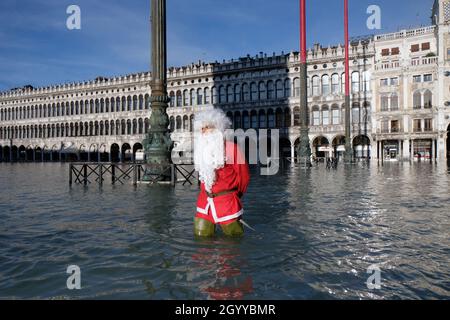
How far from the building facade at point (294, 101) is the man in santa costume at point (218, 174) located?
1350 inches

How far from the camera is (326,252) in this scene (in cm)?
420

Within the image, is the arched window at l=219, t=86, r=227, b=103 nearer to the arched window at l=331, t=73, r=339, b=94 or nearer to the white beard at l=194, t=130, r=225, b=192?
the arched window at l=331, t=73, r=339, b=94

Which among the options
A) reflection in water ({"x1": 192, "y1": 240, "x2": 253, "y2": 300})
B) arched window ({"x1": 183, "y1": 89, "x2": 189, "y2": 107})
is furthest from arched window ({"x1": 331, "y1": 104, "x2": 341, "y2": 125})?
reflection in water ({"x1": 192, "y1": 240, "x2": 253, "y2": 300})

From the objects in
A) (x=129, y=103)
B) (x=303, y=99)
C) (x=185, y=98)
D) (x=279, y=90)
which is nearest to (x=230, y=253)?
(x=303, y=99)

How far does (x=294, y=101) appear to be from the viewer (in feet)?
145

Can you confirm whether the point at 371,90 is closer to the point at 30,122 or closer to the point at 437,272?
the point at 437,272

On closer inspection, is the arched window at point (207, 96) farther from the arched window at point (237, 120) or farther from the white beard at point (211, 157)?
the white beard at point (211, 157)

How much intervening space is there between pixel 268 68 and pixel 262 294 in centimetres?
4476

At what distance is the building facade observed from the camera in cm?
3881

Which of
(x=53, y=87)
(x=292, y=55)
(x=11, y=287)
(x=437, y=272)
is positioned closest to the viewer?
(x=11, y=287)

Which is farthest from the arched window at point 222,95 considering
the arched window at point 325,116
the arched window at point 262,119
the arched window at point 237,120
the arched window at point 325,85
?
the arched window at point 325,116

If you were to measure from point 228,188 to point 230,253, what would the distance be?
82 centimetres

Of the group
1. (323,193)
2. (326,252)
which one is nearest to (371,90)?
(323,193)
